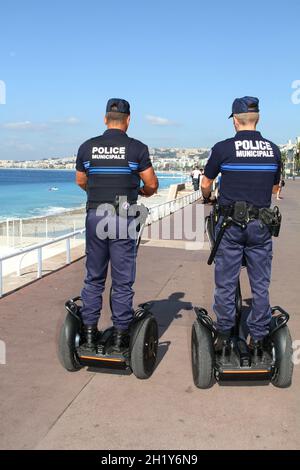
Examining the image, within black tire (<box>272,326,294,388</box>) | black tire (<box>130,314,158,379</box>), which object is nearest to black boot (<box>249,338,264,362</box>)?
black tire (<box>272,326,294,388</box>)

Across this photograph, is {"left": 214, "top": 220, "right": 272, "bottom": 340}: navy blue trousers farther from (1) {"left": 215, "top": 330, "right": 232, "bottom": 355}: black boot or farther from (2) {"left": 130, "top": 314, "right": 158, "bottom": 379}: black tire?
(2) {"left": 130, "top": 314, "right": 158, "bottom": 379}: black tire

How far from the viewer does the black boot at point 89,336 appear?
12.7 ft

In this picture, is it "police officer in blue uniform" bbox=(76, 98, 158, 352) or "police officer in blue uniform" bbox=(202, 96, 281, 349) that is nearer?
"police officer in blue uniform" bbox=(202, 96, 281, 349)

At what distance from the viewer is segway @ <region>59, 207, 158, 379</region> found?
3.72m

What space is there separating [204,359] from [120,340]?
0.69 metres

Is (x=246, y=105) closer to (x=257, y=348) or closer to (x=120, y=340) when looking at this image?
(x=257, y=348)

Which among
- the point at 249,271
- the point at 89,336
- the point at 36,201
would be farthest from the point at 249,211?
→ the point at 36,201

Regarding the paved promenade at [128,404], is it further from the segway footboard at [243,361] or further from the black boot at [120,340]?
the black boot at [120,340]

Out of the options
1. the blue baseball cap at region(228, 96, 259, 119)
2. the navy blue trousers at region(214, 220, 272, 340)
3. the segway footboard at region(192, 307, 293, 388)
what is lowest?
the segway footboard at region(192, 307, 293, 388)

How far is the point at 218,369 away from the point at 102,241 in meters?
1.29

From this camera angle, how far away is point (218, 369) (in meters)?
3.56

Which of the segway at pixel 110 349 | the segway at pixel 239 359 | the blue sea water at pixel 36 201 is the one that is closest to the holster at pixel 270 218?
the segway at pixel 239 359
